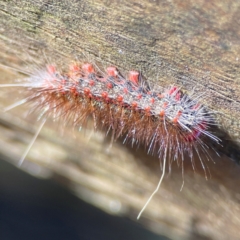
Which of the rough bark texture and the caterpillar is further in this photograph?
the caterpillar

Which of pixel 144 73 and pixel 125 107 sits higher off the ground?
pixel 144 73

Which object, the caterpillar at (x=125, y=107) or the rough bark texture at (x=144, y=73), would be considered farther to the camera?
the caterpillar at (x=125, y=107)

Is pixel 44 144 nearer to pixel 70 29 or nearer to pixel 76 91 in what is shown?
pixel 76 91

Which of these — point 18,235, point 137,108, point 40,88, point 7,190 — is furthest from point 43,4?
point 18,235
